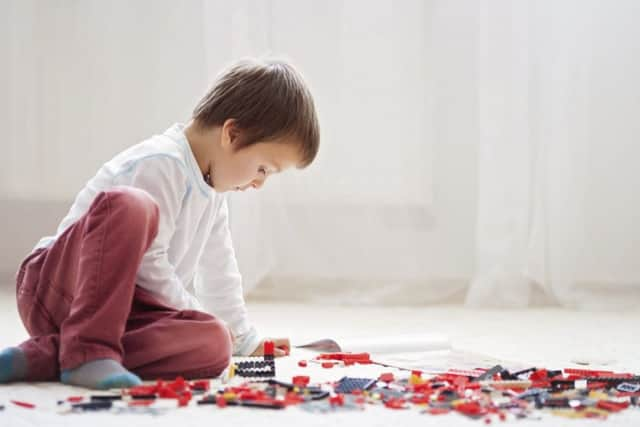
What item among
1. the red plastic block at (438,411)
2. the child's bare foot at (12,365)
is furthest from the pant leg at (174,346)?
the red plastic block at (438,411)

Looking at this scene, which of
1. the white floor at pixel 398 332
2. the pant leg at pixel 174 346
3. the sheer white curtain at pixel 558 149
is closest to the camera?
the white floor at pixel 398 332

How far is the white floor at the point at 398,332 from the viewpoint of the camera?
901mm

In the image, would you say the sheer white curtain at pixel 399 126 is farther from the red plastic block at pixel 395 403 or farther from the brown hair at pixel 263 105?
the red plastic block at pixel 395 403

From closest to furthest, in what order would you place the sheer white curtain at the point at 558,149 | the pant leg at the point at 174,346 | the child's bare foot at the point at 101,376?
the child's bare foot at the point at 101,376 → the pant leg at the point at 174,346 → the sheer white curtain at the point at 558,149

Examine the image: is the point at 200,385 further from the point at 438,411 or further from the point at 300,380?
the point at 438,411

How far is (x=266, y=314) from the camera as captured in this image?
2.05 metres

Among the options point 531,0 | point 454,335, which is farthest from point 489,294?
point 531,0

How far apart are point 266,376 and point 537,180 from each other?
49.9 inches

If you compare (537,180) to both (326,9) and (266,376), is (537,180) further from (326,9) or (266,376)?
(266,376)

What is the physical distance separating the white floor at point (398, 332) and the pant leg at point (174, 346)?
0.29ft

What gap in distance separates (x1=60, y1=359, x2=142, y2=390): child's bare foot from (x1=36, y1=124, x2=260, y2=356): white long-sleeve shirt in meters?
0.19

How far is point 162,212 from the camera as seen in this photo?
126 centimetres

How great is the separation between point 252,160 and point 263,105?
0.25 feet

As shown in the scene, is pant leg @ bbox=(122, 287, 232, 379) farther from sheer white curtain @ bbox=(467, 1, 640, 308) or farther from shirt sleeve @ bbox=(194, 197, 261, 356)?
sheer white curtain @ bbox=(467, 1, 640, 308)
